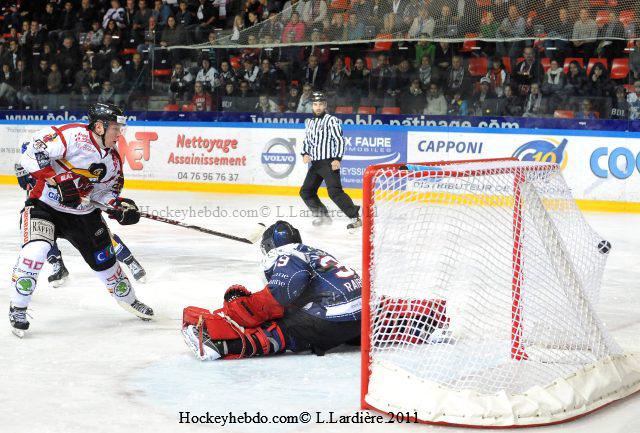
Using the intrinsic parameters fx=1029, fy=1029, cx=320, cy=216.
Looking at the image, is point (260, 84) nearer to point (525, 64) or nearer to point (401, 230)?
point (525, 64)

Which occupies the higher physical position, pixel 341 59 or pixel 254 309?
pixel 341 59

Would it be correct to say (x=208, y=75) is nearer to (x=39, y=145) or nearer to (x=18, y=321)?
(x=39, y=145)

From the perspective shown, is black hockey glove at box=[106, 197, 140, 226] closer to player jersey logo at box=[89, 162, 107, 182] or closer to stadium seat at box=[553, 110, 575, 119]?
player jersey logo at box=[89, 162, 107, 182]

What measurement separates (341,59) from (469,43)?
1.70m

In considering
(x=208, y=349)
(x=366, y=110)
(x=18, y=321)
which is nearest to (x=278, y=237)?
(x=208, y=349)

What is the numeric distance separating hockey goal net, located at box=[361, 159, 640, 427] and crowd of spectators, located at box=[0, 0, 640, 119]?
6.89m

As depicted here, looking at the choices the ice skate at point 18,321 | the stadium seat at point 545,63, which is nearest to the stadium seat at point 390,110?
the stadium seat at point 545,63

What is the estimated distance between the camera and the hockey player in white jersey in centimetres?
524

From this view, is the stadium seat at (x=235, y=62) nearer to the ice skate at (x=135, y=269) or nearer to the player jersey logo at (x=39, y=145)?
the ice skate at (x=135, y=269)

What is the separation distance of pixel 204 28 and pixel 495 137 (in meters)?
4.34

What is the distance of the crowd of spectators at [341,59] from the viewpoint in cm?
1115

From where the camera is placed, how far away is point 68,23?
16000 millimetres

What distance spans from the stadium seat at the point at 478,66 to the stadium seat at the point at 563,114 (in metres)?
0.95

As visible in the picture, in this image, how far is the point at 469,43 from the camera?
38.1ft
